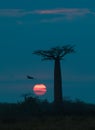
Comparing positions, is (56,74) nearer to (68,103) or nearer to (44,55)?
(44,55)

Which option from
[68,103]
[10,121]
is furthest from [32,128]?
[68,103]

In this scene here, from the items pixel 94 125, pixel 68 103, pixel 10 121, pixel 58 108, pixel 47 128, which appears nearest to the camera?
pixel 47 128

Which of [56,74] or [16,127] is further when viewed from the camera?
[56,74]

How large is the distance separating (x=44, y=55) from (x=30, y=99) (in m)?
3.78

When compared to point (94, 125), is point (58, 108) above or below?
above

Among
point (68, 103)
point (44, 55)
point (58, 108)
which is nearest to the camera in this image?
point (58, 108)

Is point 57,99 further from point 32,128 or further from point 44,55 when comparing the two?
point 32,128

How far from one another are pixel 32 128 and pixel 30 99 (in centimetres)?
2185

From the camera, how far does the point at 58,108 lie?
4403 cm

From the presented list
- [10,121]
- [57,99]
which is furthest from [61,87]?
[10,121]

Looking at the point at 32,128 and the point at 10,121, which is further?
the point at 10,121

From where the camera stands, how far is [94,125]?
2802 cm

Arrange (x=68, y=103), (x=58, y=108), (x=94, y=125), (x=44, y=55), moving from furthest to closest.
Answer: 1. (x=68, y=103)
2. (x=44, y=55)
3. (x=58, y=108)
4. (x=94, y=125)

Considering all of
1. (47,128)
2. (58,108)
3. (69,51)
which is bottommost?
(47,128)
